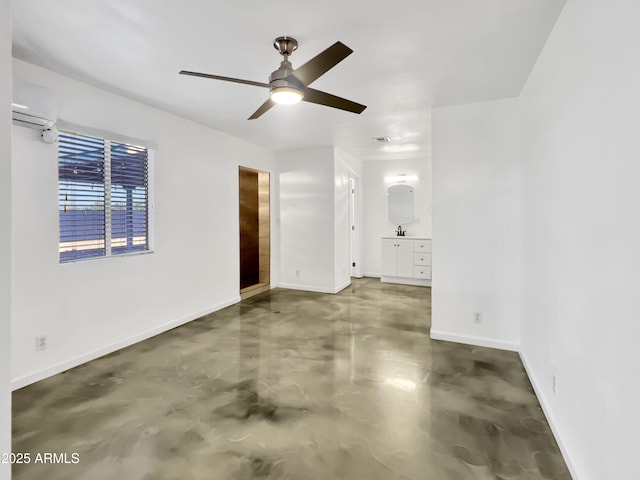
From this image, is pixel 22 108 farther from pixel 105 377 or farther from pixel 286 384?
pixel 286 384

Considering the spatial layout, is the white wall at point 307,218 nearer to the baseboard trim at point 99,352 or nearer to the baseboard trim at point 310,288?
the baseboard trim at point 310,288

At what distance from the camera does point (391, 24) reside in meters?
2.04

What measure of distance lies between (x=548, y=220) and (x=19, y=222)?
3802 mm

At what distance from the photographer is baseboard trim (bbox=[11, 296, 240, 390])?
2.60 m

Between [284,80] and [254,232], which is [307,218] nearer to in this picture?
[254,232]

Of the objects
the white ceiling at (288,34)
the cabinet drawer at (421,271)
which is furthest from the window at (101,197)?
the cabinet drawer at (421,271)

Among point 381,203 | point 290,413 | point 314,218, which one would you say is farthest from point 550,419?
point 381,203

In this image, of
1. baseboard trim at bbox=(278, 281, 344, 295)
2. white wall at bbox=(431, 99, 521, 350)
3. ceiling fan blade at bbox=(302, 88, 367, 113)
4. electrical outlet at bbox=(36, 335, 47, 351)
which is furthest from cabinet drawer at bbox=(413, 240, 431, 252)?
electrical outlet at bbox=(36, 335, 47, 351)

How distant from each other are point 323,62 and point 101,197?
2471 millimetres

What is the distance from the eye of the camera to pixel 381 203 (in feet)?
23.1

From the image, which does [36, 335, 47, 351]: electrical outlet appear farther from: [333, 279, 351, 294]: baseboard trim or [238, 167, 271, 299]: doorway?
[333, 279, 351, 294]: baseboard trim

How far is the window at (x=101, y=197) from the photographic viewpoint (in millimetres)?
2883

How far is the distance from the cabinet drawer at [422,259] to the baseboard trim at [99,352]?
366 cm

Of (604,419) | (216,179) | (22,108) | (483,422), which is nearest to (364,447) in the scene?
(483,422)
